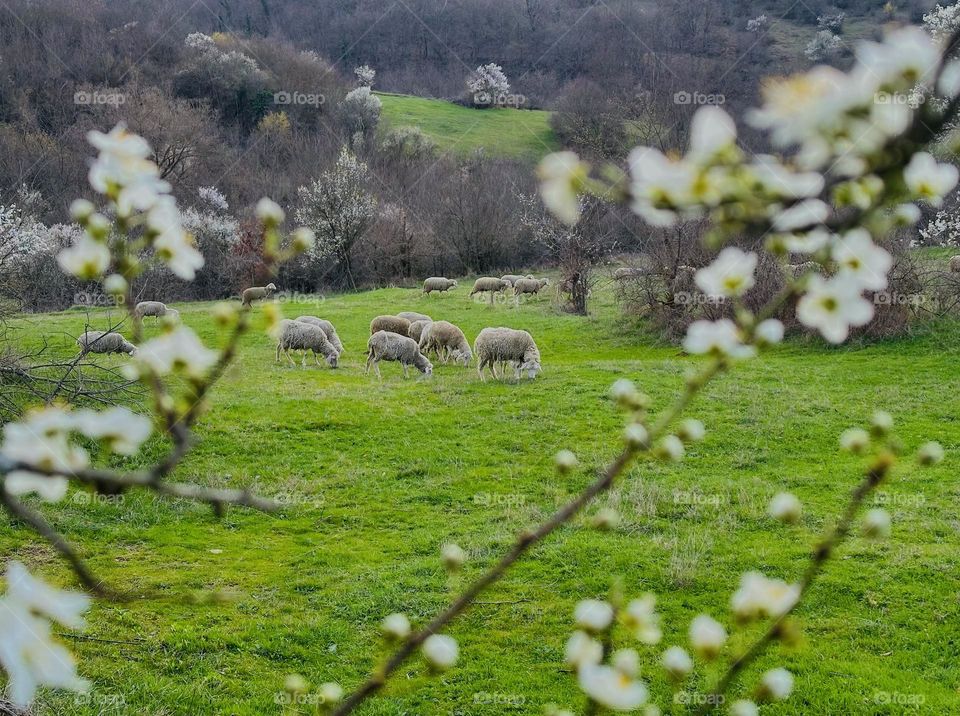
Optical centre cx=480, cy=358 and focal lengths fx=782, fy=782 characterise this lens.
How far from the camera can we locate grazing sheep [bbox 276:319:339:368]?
1969cm

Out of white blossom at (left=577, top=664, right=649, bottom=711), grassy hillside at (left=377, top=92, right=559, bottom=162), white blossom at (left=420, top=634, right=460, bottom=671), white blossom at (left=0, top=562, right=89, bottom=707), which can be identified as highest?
grassy hillside at (left=377, top=92, right=559, bottom=162)

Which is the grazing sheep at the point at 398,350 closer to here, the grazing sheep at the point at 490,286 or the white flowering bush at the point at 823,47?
the grazing sheep at the point at 490,286

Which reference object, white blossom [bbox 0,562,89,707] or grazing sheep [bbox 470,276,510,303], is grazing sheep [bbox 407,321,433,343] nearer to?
grazing sheep [bbox 470,276,510,303]

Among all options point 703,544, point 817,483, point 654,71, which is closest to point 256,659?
point 703,544

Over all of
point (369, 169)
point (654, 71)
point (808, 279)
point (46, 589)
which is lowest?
point (46, 589)

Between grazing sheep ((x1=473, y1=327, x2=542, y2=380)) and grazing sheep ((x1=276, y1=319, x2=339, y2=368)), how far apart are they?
4.40m

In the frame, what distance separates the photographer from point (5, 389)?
1090 cm

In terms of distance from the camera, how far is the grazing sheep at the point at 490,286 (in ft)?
110

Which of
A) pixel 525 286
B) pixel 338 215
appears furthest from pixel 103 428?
pixel 338 215

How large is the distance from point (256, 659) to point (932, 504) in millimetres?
8986

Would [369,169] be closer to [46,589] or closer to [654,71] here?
[654,71]

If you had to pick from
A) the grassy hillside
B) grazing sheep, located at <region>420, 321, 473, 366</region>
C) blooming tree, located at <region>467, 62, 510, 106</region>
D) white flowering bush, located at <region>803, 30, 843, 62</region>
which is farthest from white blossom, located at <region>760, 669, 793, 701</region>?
white flowering bush, located at <region>803, 30, 843, 62</region>

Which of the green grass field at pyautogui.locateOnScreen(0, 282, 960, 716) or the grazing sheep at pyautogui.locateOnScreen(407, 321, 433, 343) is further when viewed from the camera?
the grazing sheep at pyautogui.locateOnScreen(407, 321, 433, 343)

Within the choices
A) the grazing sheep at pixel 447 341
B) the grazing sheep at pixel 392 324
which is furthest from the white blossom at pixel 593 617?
the grazing sheep at pixel 392 324
